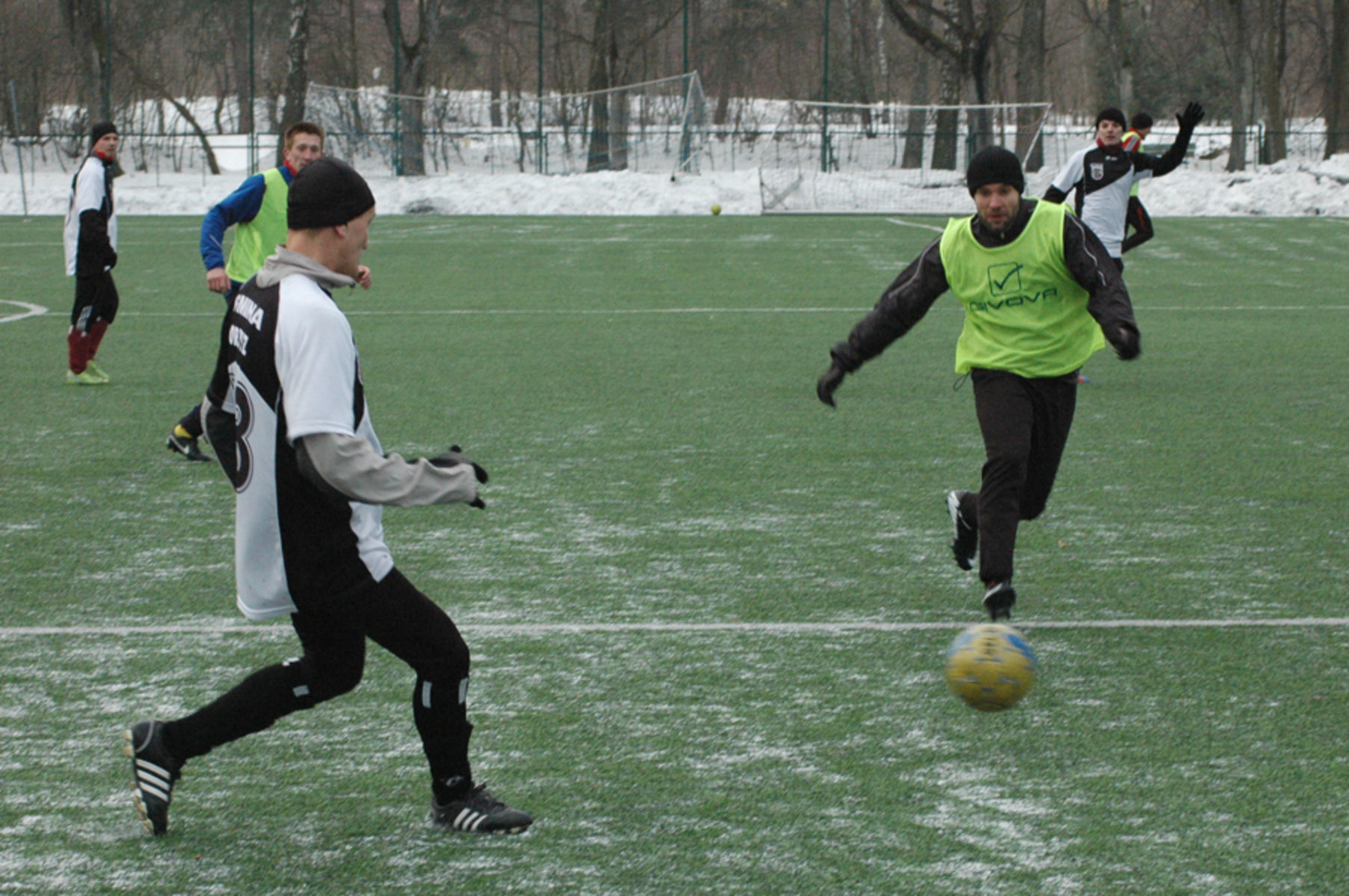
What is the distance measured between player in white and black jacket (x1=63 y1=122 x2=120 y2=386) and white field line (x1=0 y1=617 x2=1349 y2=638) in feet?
19.1

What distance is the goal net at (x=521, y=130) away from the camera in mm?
38688

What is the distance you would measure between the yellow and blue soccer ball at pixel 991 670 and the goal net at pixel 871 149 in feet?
99.2

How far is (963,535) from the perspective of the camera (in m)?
6.15

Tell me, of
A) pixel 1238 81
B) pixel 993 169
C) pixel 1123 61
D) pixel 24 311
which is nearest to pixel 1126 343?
pixel 993 169

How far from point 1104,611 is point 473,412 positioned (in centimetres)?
539

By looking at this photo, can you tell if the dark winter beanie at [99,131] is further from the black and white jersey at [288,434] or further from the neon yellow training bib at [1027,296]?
the black and white jersey at [288,434]

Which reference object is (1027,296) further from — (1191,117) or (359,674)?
(1191,117)

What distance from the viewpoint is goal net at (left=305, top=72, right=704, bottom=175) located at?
3869 centimetres

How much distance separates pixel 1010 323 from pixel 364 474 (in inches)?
122

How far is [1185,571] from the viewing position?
643 centimetres

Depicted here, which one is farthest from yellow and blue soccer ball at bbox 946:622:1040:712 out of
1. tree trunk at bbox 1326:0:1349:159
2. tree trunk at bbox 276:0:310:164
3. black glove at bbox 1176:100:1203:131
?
tree trunk at bbox 1326:0:1349:159

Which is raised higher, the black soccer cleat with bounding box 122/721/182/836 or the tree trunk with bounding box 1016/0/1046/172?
the tree trunk with bounding box 1016/0/1046/172

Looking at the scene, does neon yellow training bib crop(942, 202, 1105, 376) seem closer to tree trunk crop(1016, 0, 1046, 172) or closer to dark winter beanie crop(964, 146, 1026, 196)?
Result: dark winter beanie crop(964, 146, 1026, 196)

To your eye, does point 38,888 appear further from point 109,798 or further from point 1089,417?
point 1089,417
